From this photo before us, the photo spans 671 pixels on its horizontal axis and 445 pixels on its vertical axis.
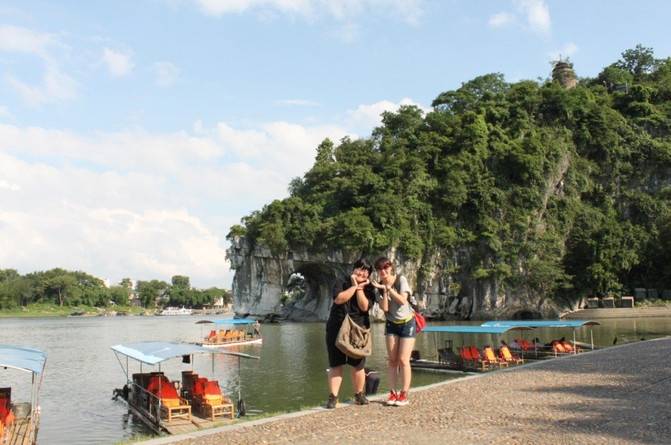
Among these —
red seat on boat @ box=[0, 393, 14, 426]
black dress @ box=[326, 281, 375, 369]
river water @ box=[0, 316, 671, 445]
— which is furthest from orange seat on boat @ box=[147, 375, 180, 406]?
black dress @ box=[326, 281, 375, 369]

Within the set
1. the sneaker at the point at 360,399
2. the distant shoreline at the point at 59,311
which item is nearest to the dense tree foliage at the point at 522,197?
the sneaker at the point at 360,399

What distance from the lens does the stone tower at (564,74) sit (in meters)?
91.9

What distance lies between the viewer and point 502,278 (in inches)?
2562

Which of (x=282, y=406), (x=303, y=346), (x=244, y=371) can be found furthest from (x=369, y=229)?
(x=282, y=406)

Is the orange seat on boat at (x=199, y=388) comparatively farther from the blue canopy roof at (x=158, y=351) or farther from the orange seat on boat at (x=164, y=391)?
the blue canopy roof at (x=158, y=351)

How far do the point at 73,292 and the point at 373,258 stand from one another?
102676 mm

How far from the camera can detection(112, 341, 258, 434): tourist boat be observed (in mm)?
14133

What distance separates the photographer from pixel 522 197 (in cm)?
6856

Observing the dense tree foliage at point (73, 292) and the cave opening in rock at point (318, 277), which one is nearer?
the cave opening in rock at point (318, 277)

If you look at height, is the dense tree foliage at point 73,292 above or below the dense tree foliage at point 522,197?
below

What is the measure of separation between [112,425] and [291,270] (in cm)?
5713

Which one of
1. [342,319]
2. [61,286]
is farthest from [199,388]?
[61,286]

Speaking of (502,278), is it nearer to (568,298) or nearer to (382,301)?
(568,298)

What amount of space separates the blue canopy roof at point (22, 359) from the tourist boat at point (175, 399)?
2506 millimetres
